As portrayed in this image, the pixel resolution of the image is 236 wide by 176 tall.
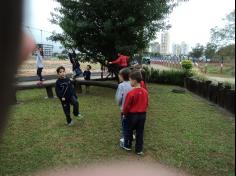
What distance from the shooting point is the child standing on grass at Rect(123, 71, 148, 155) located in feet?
20.5

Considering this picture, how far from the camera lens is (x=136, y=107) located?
636 cm

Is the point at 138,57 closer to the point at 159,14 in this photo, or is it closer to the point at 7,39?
the point at 159,14

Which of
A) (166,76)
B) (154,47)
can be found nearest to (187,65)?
(166,76)

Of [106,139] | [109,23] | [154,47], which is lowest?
[106,139]

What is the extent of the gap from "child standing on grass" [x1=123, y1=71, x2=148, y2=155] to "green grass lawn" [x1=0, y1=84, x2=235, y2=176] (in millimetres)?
381

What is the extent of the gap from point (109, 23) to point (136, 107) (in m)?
8.10

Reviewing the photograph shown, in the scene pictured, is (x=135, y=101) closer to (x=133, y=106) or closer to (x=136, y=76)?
(x=133, y=106)

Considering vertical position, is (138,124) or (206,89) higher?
(138,124)

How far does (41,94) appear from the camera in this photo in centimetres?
1451

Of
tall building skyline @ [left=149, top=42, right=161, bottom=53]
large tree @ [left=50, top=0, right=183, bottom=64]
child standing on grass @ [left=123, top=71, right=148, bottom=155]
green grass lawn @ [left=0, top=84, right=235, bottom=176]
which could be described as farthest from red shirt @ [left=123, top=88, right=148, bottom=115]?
tall building skyline @ [left=149, top=42, right=161, bottom=53]

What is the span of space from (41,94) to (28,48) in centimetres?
1437

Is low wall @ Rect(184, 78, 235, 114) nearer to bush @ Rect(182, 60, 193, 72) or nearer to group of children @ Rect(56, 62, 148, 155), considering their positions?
bush @ Rect(182, 60, 193, 72)

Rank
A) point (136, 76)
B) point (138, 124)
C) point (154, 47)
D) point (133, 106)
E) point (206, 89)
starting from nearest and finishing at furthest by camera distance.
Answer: point (136, 76), point (133, 106), point (138, 124), point (206, 89), point (154, 47)

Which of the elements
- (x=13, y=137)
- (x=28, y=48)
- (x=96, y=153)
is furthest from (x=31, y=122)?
(x=28, y=48)
